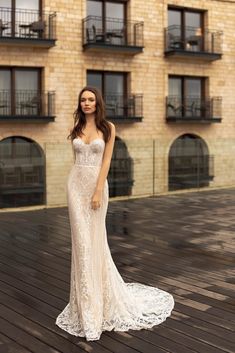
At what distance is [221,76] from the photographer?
21.7m

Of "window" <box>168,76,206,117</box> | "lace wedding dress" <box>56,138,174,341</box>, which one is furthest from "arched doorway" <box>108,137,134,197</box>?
"lace wedding dress" <box>56,138,174,341</box>

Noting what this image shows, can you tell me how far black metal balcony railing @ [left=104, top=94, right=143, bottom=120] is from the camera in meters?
19.2

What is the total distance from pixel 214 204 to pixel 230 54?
33.9ft

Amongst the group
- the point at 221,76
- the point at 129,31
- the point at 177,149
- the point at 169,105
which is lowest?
the point at 177,149

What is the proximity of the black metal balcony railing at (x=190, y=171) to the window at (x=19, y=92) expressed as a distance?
17.5 feet

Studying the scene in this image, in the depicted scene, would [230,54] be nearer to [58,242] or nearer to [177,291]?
[58,242]

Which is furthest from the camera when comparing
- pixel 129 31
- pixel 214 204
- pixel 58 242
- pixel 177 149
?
pixel 129 31

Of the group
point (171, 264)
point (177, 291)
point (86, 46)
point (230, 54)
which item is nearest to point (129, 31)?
point (86, 46)

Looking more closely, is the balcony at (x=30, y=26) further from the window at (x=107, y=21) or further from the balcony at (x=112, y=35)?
the window at (x=107, y=21)

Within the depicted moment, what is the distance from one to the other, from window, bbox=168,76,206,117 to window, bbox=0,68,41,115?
576 cm

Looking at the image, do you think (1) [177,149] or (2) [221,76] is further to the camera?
(2) [221,76]

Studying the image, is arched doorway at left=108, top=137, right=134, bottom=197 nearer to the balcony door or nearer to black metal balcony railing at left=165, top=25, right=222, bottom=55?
the balcony door

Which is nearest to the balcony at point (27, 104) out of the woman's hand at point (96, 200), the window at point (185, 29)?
the window at point (185, 29)

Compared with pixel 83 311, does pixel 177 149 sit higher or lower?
higher
